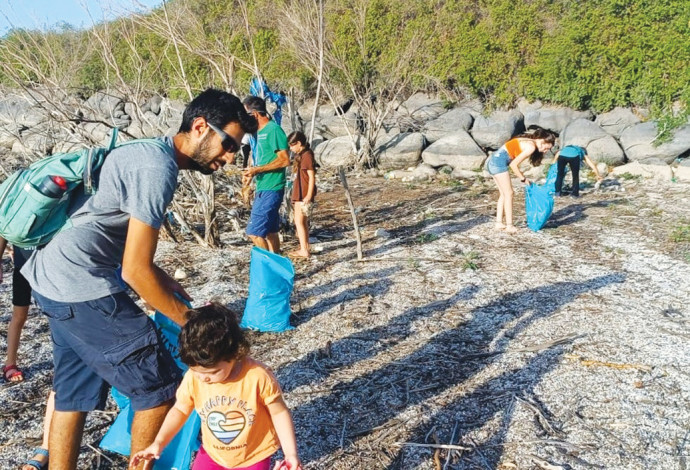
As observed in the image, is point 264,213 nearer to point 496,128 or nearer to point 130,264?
point 130,264

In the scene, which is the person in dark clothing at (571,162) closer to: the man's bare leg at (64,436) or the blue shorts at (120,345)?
the blue shorts at (120,345)

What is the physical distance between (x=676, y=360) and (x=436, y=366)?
153 centimetres

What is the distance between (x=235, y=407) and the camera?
6.55ft

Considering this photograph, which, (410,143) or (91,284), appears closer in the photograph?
(91,284)

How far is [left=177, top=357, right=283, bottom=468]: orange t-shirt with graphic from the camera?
78.7 inches

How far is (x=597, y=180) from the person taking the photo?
960 cm

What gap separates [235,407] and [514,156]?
5564mm

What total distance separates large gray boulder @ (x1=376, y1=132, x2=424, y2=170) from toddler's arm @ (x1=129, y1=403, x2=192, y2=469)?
1099 centimetres

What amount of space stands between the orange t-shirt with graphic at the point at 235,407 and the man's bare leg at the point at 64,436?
515 millimetres

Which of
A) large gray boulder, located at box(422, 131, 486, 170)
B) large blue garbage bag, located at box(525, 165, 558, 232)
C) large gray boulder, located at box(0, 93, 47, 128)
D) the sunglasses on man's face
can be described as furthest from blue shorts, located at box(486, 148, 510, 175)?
large gray boulder, located at box(422, 131, 486, 170)

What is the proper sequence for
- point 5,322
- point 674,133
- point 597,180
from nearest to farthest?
point 5,322
point 597,180
point 674,133

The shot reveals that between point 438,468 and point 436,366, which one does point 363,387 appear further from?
point 438,468

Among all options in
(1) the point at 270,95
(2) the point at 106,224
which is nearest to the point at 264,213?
(1) the point at 270,95

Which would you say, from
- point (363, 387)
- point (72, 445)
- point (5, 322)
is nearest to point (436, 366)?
point (363, 387)
